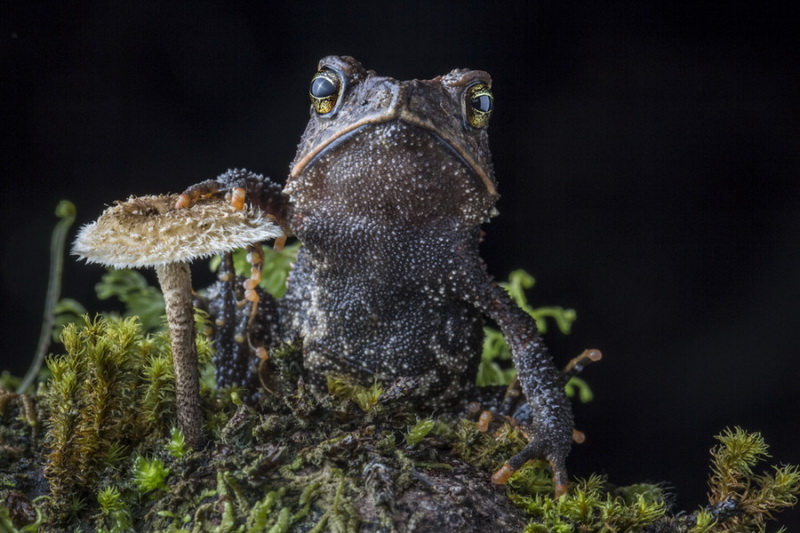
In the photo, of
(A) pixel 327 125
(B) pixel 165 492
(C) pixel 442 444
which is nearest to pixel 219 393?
(B) pixel 165 492

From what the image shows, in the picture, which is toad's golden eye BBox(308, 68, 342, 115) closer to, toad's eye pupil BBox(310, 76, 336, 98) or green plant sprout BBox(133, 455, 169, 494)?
toad's eye pupil BBox(310, 76, 336, 98)

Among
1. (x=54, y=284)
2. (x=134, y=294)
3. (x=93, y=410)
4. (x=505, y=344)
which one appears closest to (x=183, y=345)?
(x=93, y=410)

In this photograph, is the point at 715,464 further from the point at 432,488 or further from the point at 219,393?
the point at 219,393

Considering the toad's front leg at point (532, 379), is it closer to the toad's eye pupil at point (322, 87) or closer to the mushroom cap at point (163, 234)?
the toad's eye pupil at point (322, 87)

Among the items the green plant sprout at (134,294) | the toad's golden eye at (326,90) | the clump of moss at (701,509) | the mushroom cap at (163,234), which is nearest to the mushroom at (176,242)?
the mushroom cap at (163,234)

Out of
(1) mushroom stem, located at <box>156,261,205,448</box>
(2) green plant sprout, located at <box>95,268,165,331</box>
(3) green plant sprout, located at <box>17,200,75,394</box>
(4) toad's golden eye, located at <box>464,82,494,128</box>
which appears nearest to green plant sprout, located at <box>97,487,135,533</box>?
(1) mushroom stem, located at <box>156,261,205,448</box>
